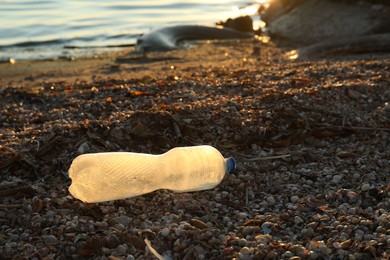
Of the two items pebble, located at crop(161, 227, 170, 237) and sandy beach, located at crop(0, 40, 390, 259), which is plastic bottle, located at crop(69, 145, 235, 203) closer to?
sandy beach, located at crop(0, 40, 390, 259)

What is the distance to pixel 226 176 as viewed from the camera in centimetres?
339

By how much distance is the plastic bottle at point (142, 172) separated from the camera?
123 inches

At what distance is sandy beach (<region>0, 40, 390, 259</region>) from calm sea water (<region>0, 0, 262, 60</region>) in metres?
5.45

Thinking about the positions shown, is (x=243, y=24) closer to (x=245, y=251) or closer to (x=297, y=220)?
(x=297, y=220)

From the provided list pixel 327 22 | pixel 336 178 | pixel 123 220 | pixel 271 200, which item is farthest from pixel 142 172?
pixel 327 22

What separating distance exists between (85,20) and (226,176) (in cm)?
1131

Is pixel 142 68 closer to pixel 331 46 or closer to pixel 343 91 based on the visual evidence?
pixel 331 46

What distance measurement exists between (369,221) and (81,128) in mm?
2036

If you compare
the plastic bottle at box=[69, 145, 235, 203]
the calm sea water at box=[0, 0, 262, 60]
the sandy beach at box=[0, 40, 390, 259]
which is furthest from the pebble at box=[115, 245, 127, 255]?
the calm sea water at box=[0, 0, 262, 60]

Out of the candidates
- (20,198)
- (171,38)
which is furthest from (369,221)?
(171,38)

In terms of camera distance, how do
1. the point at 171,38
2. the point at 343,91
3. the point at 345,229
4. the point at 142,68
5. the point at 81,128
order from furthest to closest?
the point at 171,38 → the point at 142,68 → the point at 343,91 → the point at 81,128 → the point at 345,229

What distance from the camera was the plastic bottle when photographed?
313cm

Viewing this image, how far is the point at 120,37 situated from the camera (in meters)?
12.3

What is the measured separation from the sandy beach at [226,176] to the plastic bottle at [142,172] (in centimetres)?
7
